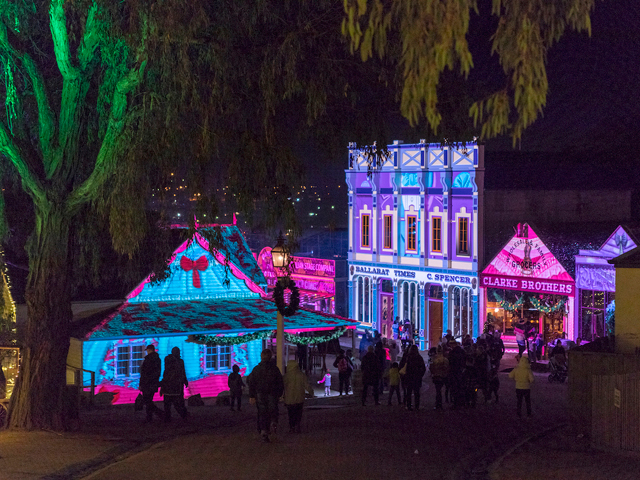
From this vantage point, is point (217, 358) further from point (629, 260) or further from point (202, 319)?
point (629, 260)

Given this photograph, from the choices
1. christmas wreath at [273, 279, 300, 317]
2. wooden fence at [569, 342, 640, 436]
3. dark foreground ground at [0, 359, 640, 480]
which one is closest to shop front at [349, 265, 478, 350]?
christmas wreath at [273, 279, 300, 317]

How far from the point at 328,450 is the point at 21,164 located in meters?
6.93

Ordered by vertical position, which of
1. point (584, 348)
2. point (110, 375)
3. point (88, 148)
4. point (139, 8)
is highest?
point (139, 8)

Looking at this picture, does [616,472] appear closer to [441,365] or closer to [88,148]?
[441,365]

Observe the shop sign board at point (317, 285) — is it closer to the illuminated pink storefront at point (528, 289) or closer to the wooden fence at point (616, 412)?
the illuminated pink storefront at point (528, 289)

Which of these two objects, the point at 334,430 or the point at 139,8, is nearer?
the point at 139,8

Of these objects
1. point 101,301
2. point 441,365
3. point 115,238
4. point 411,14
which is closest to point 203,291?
point 101,301

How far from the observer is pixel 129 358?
23.5m

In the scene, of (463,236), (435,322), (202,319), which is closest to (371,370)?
(202,319)

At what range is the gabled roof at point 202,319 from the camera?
22469mm

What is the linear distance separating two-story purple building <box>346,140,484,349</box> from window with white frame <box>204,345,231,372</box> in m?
13.9

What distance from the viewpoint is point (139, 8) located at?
12.1 metres

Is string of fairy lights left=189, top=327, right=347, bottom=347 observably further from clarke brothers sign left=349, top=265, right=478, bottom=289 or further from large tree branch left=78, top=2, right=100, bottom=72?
clarke brothers sign left=349, top=265, right=478, bottom=289

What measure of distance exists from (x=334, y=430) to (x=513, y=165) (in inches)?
1109
